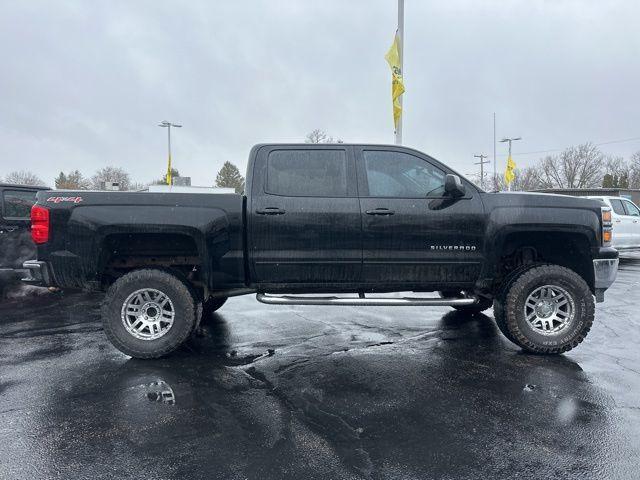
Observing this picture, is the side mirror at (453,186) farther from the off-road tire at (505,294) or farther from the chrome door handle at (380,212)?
the off-road tire at (505,294)

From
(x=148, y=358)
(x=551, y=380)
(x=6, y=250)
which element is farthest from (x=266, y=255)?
(x=6, y=250)

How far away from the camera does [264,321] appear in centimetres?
625

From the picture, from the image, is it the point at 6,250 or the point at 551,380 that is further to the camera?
the point at 6,250

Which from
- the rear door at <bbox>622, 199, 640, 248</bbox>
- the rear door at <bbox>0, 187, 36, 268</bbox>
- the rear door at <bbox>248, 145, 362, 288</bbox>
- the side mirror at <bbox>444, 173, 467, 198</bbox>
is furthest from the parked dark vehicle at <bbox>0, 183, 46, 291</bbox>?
the rear door at <bbox>622, 199, 640, 248</bbox>

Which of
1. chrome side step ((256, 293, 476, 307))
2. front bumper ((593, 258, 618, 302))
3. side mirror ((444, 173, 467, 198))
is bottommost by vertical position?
chrome side step ((256, 293, 476, 307))

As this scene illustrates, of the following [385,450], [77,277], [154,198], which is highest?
[154,198]

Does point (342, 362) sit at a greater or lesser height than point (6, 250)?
lesser

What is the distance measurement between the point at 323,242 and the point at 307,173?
0.75 m

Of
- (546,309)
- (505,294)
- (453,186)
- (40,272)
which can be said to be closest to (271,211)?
(453,186)

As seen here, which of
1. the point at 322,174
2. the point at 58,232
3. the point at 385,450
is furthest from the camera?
the point at 322,174

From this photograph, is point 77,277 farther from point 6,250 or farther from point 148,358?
point 6,250

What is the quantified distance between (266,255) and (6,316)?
436 cm

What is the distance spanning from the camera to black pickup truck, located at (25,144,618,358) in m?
4.51

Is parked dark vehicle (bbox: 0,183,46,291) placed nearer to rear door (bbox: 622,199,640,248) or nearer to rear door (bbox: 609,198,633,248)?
rear door (bbox: 609,198,633,248)
